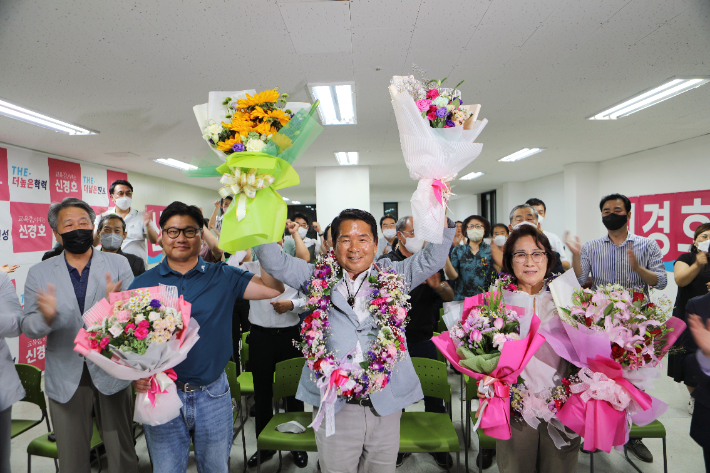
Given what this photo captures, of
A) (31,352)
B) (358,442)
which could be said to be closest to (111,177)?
(31,352)

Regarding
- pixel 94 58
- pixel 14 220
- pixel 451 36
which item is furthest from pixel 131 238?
pixel 451 36

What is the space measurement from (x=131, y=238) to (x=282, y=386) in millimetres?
3107

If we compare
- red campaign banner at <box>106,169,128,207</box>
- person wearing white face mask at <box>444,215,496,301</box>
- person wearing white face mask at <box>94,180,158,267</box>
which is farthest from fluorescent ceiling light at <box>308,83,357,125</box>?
red campaign banner at <box>106,169,128,207</box>

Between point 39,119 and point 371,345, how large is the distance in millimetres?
5468

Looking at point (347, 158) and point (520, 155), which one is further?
point (347, 158)

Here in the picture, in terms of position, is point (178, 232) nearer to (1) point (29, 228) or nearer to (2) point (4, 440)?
(2) point (4, 440)

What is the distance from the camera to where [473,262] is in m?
4.35

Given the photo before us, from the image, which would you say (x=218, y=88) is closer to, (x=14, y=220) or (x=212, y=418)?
(x=212, y=418)

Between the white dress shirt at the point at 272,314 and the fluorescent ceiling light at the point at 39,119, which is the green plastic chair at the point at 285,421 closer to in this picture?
the white dress shirt at the point at 272,314

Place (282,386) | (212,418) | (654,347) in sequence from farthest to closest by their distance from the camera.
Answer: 1. (282,386)
2. (212,418)
3. (654,347)

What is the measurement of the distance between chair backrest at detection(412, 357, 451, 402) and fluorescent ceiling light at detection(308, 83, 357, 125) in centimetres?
300

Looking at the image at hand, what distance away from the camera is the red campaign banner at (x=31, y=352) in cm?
535

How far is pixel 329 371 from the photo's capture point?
1.68 m


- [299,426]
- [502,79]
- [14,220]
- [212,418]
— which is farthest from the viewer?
[14,220]
